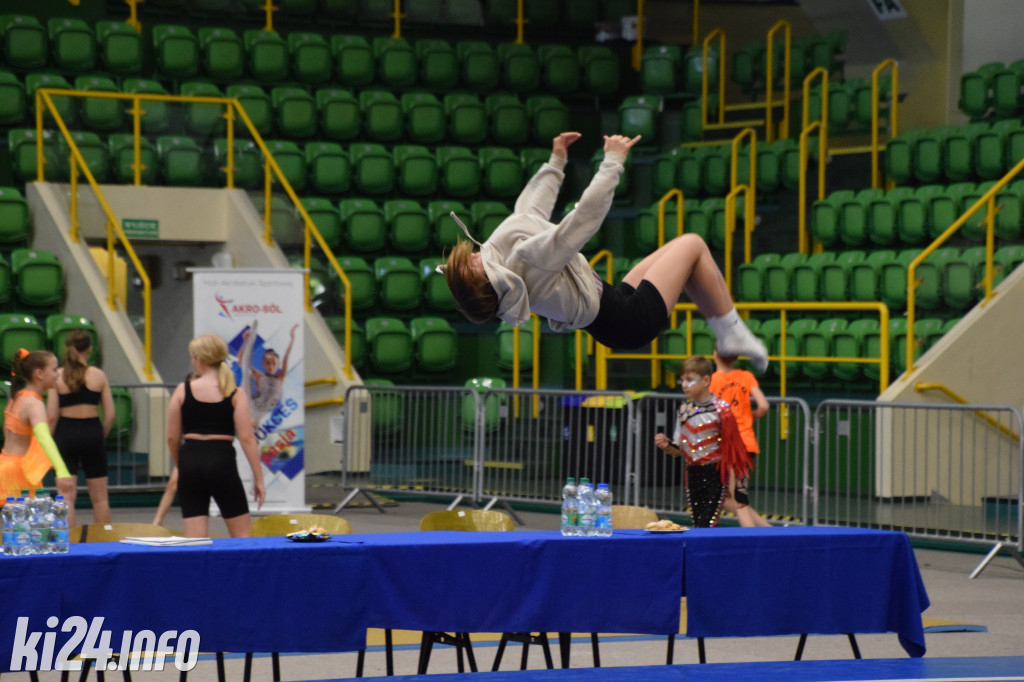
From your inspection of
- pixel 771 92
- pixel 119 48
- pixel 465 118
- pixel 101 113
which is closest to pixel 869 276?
pixel 771 92

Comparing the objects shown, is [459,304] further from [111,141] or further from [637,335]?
[111,141]

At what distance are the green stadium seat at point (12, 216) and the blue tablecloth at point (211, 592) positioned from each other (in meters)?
9.99

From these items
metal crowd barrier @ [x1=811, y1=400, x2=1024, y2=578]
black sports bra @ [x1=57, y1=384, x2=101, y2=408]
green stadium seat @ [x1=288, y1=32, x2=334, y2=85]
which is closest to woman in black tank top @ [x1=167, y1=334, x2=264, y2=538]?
black sports bra @ [x1=57, y1=384, x2=101, y2=408]

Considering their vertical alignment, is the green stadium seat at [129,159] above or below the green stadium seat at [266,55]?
below

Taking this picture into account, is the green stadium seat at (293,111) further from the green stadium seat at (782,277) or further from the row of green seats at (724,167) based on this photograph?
the green stadium seat at (782,277)

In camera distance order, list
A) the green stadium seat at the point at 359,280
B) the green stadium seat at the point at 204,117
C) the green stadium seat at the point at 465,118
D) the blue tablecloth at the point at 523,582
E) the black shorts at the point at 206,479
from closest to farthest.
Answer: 1. the blue tablecloth at the point at 523,582
2. the black shorts at the point at 206,479
3. the green stadium seat at the point at 204,117
4. the green stadium seat at the point at 359,280
5. the green stadium seat at the point at 465,118

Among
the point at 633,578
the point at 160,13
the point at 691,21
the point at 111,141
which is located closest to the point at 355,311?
the point at 111,141

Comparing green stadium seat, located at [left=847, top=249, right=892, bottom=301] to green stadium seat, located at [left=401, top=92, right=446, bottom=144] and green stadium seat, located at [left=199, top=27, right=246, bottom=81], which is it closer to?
green stadium seat, located at [left=401, top=92, right=446, bottom=144]

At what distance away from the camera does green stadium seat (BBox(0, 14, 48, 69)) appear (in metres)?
17.4

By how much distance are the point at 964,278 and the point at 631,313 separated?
924 cm

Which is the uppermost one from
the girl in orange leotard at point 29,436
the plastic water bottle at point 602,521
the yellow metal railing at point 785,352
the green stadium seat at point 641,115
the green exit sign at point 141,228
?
the green stadium seat at point 641,115

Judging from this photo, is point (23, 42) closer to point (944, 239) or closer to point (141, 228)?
point (141, 228)

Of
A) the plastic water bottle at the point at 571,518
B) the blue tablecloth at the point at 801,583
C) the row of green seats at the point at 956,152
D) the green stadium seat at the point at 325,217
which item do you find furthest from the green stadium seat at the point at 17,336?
the row of green seats at the point at 956,152

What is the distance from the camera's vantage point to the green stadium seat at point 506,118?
19.4m
